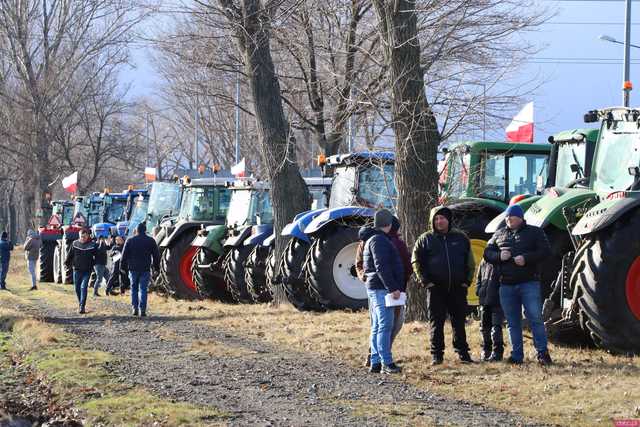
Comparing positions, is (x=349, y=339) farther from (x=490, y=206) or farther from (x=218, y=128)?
(x=218, y=128)

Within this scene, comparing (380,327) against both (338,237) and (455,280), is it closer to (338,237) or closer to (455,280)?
(455,280)

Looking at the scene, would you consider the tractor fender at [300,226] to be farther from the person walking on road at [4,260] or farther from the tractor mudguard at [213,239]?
the person walking on road at [4,260]

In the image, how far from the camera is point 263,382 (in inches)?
456

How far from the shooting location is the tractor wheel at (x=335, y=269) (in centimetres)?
1834

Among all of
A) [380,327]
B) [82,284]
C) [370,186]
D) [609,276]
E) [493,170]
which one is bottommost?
[380,327]

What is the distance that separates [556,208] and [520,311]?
1670mm

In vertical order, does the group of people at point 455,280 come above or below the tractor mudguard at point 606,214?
below

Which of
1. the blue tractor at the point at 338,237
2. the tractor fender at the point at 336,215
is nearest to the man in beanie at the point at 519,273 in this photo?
the blue tractor at the point at 338,237

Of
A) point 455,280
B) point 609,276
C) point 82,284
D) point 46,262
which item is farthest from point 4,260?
point 609,276

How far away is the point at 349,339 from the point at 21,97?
42.9 meters

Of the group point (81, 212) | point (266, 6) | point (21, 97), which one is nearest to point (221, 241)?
point (266, 6)

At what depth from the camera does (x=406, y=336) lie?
14734 mm

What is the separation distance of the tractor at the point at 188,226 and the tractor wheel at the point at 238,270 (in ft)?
7.77

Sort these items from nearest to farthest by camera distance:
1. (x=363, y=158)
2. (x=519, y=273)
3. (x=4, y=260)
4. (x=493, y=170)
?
(x=519, y=273) < (x=493, y=170) < (x=363, y=158) < (x=4, y=260)
